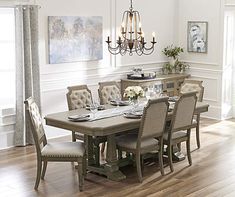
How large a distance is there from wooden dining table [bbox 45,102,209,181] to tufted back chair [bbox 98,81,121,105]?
→ 34.8 inches

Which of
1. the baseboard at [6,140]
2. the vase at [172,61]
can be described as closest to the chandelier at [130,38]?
the vase at [172,61]

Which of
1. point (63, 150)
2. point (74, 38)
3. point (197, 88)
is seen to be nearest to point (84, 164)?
point (63, 150)

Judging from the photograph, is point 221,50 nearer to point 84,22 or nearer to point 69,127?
point 84,22

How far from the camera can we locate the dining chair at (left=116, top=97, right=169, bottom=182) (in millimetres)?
5578

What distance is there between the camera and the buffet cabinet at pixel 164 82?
28.4 feet

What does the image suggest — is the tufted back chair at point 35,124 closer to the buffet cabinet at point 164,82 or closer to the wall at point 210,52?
the buffet cabinet at point 164,82

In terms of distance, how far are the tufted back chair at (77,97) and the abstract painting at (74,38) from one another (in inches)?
43.5

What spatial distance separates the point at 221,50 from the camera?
914 centimetres

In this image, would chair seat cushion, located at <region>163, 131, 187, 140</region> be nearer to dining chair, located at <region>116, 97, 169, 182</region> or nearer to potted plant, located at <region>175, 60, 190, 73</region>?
dining chair, located at <region>116, 97, 169, 182</region>

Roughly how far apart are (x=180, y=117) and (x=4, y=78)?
292cm

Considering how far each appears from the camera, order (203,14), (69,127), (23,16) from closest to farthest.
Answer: (69,127) → (23,16) → (203,14)

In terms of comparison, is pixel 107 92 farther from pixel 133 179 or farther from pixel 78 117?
pixel 133 179

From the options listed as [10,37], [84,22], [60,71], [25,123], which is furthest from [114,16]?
[25,123]

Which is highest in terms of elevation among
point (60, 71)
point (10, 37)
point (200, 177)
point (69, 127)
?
point (10, 37)
